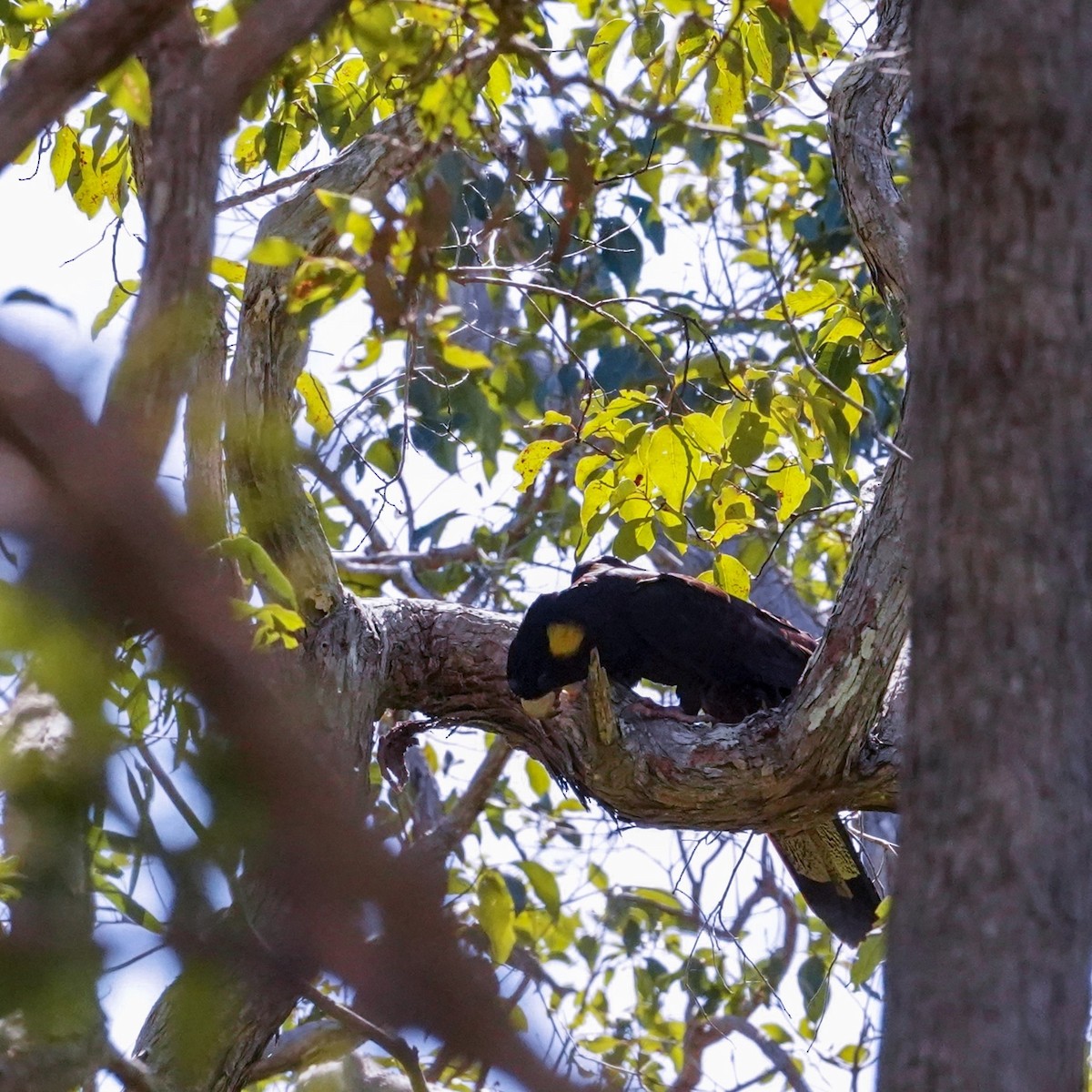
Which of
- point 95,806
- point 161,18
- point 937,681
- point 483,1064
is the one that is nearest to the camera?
point 483,1064

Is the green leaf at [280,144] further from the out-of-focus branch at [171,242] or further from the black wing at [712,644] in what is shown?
the black wing at [712,644]

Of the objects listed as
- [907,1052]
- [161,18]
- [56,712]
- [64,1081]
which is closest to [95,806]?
[56,712]

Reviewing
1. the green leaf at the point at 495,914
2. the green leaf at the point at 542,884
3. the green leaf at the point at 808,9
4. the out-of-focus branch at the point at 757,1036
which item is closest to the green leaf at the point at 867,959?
the green leaf at the point at 495,914

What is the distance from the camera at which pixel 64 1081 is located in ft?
3.99

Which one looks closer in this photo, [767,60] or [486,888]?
[767,60]

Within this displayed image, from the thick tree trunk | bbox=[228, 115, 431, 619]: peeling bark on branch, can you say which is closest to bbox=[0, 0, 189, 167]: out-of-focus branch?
the thick tree trunk

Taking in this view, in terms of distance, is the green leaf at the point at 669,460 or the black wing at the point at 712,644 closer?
the green leaf at the point at 669,460

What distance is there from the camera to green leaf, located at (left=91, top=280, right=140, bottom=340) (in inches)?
105

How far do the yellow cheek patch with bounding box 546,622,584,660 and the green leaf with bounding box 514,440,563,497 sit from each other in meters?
0.45

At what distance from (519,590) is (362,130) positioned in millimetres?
2635

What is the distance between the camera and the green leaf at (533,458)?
3148mm

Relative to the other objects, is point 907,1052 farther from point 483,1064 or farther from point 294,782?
point 294,782

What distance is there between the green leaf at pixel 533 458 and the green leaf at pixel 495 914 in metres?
0.96

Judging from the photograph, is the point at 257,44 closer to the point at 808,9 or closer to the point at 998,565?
the point at 808,9
